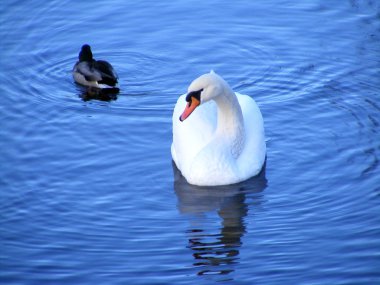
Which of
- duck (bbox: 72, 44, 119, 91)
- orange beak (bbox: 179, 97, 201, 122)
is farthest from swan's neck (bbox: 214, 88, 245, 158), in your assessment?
duck (bbox: 72, 44, 119, 91)

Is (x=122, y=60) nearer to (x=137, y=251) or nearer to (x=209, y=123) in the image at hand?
(x=209, y=123)

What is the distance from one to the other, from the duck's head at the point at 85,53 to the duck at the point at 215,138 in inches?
116

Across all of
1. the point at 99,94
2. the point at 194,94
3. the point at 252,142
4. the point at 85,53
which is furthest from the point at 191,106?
the point at 85,53

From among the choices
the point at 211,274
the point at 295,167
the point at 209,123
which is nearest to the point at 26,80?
Answer: the point at 209,123

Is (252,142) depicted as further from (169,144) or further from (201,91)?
(169,144)

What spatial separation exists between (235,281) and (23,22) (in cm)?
833

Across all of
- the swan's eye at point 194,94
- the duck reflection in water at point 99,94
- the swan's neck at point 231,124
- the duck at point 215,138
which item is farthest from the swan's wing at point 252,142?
the duck reflection in water at point 99,94

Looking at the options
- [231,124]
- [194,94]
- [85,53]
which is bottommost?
[231,124]

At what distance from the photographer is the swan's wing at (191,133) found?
12.7 m

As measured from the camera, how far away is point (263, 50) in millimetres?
15906

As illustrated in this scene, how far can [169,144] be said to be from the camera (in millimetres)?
13531

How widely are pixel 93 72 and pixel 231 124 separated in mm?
3147

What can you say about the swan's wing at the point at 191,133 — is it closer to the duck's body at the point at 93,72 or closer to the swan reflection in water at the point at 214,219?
the swan reflection in water at the point at 214,219

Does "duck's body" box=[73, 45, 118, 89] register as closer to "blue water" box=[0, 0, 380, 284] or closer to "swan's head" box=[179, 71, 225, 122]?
"blue water" box=[0, 0, 380, 284]
